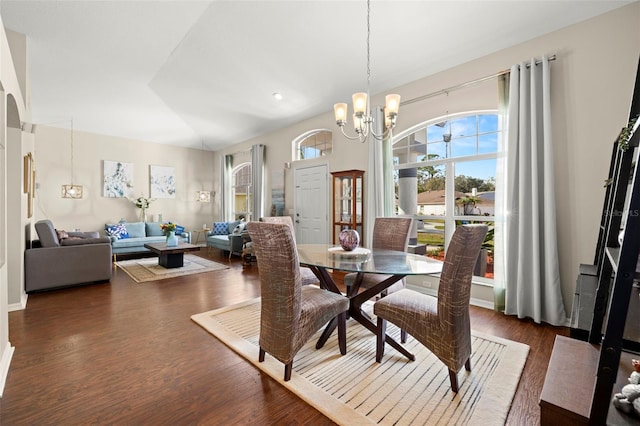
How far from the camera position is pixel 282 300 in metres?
1.87

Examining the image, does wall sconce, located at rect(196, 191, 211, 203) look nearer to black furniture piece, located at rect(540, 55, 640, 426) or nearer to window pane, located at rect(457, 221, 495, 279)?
window pane, located at rect(457, 221, 495, 279)

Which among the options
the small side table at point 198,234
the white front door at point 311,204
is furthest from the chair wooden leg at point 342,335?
the small side table at point 198,234

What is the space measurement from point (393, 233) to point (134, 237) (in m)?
6.27

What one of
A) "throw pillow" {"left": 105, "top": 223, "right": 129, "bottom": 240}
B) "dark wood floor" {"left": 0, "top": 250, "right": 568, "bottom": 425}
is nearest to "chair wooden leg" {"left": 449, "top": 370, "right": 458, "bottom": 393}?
Answer: "dark wood floor" {"left": 0, "top": 250, "right": 568, "bottom": 425}

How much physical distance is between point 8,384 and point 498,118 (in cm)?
474

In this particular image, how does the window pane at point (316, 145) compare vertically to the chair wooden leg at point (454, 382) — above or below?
above

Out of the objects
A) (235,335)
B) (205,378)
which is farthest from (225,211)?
(205,378)

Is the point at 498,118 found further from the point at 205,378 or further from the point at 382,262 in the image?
the point at 205,378

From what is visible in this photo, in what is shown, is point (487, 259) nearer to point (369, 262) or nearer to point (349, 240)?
point (349, 240)

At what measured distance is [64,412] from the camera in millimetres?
1614

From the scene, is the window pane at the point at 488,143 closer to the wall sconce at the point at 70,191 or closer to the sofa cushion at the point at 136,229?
the sofa cushion at the point at 136,229

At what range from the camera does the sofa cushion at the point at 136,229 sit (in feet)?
22.2

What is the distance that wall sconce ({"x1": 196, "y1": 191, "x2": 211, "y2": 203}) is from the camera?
7.93 meters

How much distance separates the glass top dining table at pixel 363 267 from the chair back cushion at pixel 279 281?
0.29 meters
